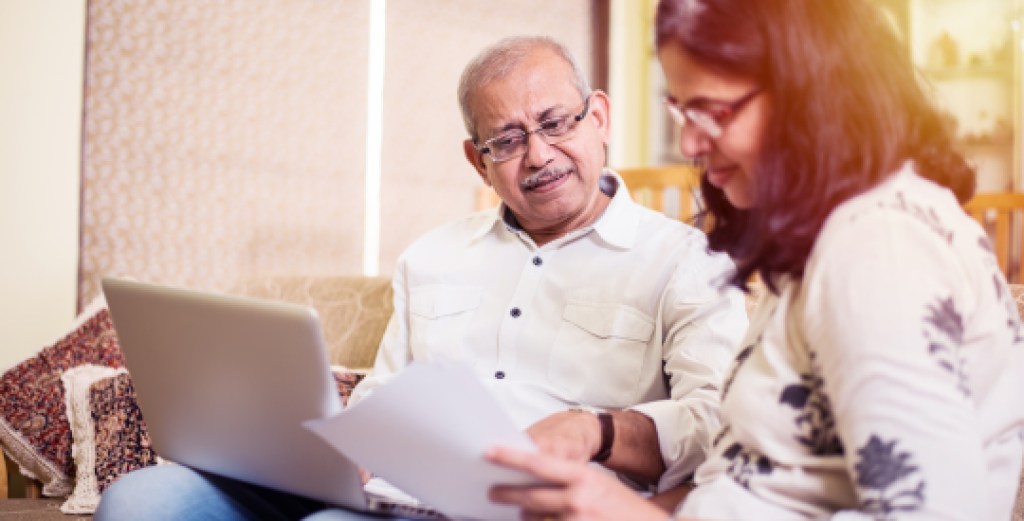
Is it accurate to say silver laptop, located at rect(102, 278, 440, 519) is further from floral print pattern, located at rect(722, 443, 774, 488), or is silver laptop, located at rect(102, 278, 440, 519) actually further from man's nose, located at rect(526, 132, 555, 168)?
man's nose, located at rect(526, 132, 555, 168)

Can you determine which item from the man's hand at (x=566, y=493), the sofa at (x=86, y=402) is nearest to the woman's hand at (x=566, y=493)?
the man's hand at (x=566, y=493)

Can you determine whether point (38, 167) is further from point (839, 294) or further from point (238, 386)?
point (839, 294)

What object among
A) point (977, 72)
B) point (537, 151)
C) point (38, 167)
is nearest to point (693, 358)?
point (537, 151)

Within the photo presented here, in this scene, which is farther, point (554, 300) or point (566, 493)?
point (554, 300)

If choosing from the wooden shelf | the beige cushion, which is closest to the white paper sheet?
the beige cushion

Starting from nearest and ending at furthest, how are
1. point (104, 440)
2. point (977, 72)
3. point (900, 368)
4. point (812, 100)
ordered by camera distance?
point (900, 368) → point (812, 100) → point (104, 440) → point (977, 72)

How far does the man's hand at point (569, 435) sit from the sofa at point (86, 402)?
2.02 ft

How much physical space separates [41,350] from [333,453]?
1.35 meters

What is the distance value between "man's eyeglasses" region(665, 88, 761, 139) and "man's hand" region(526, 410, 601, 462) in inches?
16.9

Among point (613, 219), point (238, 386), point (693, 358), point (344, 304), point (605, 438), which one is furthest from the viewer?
point (344, 304)

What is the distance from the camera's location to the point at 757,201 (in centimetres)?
80

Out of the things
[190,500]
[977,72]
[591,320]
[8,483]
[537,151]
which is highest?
[977,72]

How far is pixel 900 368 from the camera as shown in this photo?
67 centimetres

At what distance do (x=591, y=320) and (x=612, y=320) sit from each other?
36mm
